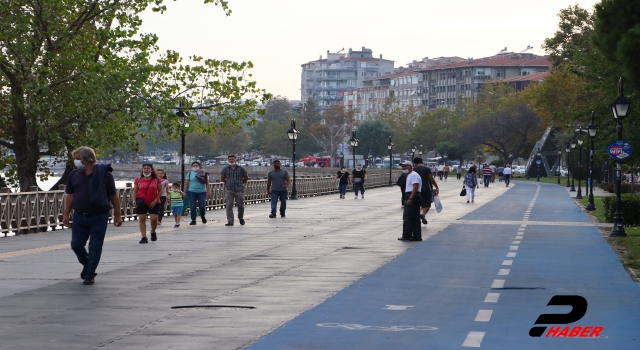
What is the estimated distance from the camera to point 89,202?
523 inches

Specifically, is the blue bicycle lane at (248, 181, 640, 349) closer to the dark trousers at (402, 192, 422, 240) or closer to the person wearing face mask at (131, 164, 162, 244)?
the dark trousers at (402, 192, 422, 240)

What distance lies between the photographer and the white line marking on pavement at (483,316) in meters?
10.2

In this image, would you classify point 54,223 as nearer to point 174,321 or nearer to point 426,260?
point 426,260

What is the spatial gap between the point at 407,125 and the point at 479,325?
15581 centimetres

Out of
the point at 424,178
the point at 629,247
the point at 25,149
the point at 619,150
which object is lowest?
the point at 629,247

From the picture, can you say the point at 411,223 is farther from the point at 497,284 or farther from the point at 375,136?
the point at 375,136

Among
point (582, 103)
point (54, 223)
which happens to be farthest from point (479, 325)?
point (582, 103)

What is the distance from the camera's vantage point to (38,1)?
3416 centimetres

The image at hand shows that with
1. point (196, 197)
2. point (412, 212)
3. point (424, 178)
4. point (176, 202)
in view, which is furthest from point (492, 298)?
point (176, 202)

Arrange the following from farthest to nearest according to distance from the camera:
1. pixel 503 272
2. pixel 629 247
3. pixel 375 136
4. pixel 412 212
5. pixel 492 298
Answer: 1. pixel 375 136
2. pixel 412 212
3. pixel 629 247
4. pixel 503 272
5. pixel 492 298

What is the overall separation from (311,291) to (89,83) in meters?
23.0

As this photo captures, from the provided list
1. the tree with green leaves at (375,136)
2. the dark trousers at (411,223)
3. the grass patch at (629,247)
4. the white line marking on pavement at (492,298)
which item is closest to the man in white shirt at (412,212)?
the dark trousers at (411,223)

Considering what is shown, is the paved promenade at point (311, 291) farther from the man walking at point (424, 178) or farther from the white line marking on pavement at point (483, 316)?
the man walking at point (424, 178)

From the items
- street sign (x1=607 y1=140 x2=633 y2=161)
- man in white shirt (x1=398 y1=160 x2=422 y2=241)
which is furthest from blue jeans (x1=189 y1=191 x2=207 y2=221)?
street sign (x1=607 y1=140 x2=633 y2=161)
